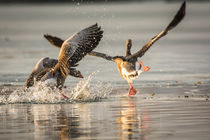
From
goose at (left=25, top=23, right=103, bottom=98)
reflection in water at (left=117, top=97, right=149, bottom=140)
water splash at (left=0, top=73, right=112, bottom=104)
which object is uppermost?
goose at (left=25, top=23, right=103, bottom=98)


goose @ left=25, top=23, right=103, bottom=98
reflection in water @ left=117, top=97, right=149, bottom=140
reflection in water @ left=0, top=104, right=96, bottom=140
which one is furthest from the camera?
goose @ left=25, top=23, right=103, bottom=98

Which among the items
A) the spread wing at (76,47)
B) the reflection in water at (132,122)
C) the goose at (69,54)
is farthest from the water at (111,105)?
the spread wing at (76,47)

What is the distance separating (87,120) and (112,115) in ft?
2.50

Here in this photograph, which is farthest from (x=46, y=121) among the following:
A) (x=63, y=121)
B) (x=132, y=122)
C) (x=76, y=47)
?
(x=76, y=47)

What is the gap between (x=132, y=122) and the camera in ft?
41.8

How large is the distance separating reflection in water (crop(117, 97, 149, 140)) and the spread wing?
2.16m

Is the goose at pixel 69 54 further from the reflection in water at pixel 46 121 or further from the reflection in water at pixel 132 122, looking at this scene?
the reflection in water at pixel 132 122

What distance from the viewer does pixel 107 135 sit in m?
11.4

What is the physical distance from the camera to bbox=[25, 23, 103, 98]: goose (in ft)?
55.7

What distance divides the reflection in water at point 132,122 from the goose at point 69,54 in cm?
214

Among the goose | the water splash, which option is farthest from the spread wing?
the water splash

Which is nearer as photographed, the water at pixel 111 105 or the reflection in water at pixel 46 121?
the reflection in water at pixel 46 121

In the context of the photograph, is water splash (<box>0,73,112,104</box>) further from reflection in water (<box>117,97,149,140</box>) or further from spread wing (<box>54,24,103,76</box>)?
reflection in water (<box>117,97,149,140</box>)

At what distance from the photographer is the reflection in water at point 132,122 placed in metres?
11.4
